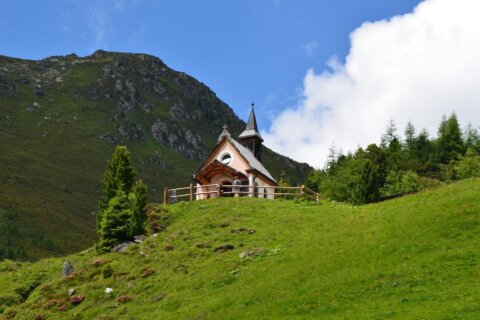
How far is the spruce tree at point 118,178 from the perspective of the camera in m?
51.9

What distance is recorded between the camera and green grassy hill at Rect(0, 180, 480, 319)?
2456 cm

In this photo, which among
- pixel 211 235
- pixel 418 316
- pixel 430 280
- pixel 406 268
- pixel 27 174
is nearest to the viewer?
pixel 418 316

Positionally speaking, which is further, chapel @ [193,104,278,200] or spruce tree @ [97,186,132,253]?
chapel @ [193,104,278,200]

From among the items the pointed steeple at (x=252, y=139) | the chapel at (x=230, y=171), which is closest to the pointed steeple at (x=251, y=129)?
the pointed steeple at (x=252, y=139)

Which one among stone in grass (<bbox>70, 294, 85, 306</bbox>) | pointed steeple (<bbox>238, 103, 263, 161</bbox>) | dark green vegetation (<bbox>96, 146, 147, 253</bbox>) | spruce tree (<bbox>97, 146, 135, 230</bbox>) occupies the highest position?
pointed steeple (<bbox>238, 103, 263, 161</bbox>)

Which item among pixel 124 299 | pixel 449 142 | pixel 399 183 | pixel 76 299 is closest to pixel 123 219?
pixel 76 299

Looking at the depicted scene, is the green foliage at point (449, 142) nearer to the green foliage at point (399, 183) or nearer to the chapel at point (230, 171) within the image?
the green foliage at point (399, 183)

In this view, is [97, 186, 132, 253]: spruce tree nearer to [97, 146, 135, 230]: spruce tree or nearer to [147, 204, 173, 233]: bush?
[147, 204, 173, 233]: bush

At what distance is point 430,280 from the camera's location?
24891 millimetres

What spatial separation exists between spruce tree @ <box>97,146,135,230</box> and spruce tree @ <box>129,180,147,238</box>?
6212 mm

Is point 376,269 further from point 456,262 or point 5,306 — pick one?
point 5,306

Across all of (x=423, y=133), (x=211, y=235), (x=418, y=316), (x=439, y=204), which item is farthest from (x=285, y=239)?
(x=423, y=133)

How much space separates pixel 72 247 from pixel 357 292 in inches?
4040

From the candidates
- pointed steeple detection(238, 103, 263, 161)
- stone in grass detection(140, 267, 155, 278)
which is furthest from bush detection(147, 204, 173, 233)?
pointed steeple detection(238, 103, 263, 161)
